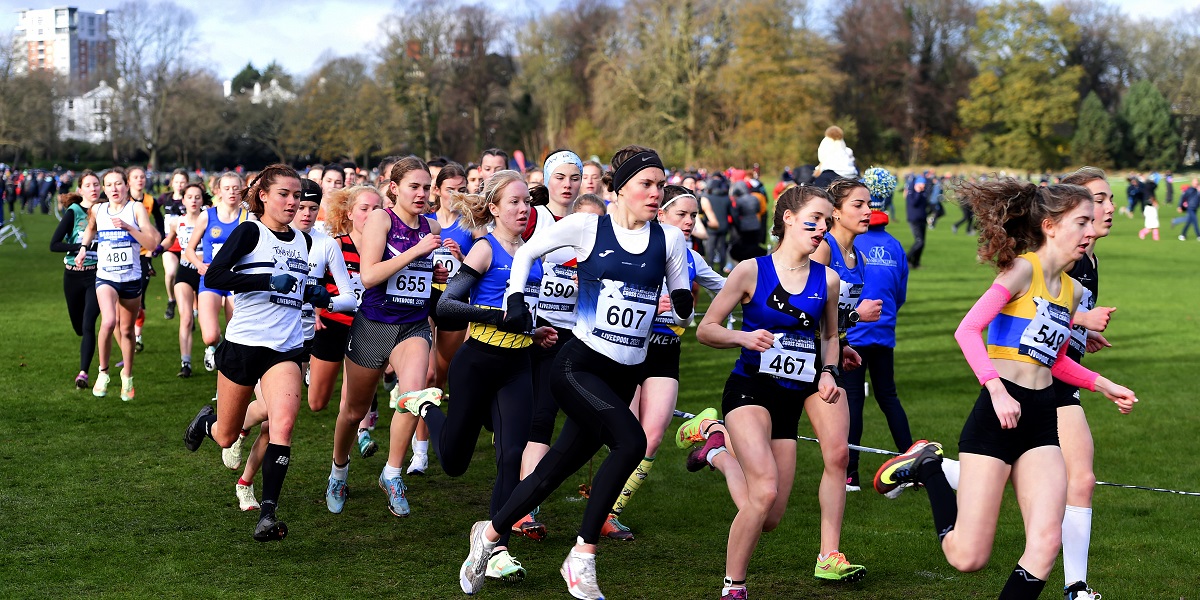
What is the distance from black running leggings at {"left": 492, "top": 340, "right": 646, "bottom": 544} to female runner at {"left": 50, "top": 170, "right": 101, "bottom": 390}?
21.7 feet

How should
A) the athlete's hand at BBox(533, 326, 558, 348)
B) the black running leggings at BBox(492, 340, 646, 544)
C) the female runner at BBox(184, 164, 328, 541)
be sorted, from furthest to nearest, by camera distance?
the female runner at BBox(184, 164, 328, 541), the athlete's hand at BBox(533, 326, 558, 348), the black running leggings at BBox(492, 340, 646, 544)

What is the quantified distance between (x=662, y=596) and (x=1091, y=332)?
2.38 m

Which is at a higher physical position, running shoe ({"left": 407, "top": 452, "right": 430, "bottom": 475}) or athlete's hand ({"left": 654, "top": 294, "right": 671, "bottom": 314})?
athlete's hand ({"left": 654, "top": 294, "right": 671, "bottom": 314})

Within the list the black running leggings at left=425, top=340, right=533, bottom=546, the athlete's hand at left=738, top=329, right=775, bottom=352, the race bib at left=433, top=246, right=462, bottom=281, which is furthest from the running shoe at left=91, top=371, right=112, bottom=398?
the athlete's hand at left=738, top=329, right=775, bottom=352

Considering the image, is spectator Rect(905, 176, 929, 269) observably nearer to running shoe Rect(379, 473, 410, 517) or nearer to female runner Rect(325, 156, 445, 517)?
female runner Rect(325, 156, 445, 517)

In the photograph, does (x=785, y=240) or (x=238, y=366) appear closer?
(x=785, y=240)

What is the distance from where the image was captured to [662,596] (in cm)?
537

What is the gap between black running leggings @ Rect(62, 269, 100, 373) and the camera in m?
10.4

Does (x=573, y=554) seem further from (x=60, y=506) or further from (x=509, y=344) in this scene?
(x=60, y=506)

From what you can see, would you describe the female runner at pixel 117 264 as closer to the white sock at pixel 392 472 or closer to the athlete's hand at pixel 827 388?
the white sock at pixel 392 472

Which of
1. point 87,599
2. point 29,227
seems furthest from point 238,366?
point 29,227

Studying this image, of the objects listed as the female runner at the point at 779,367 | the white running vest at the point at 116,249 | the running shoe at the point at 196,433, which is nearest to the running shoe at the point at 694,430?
the female runner at the point at 779,367

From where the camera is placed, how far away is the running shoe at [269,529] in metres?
6.12

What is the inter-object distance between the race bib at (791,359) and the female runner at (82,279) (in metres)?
7.37
